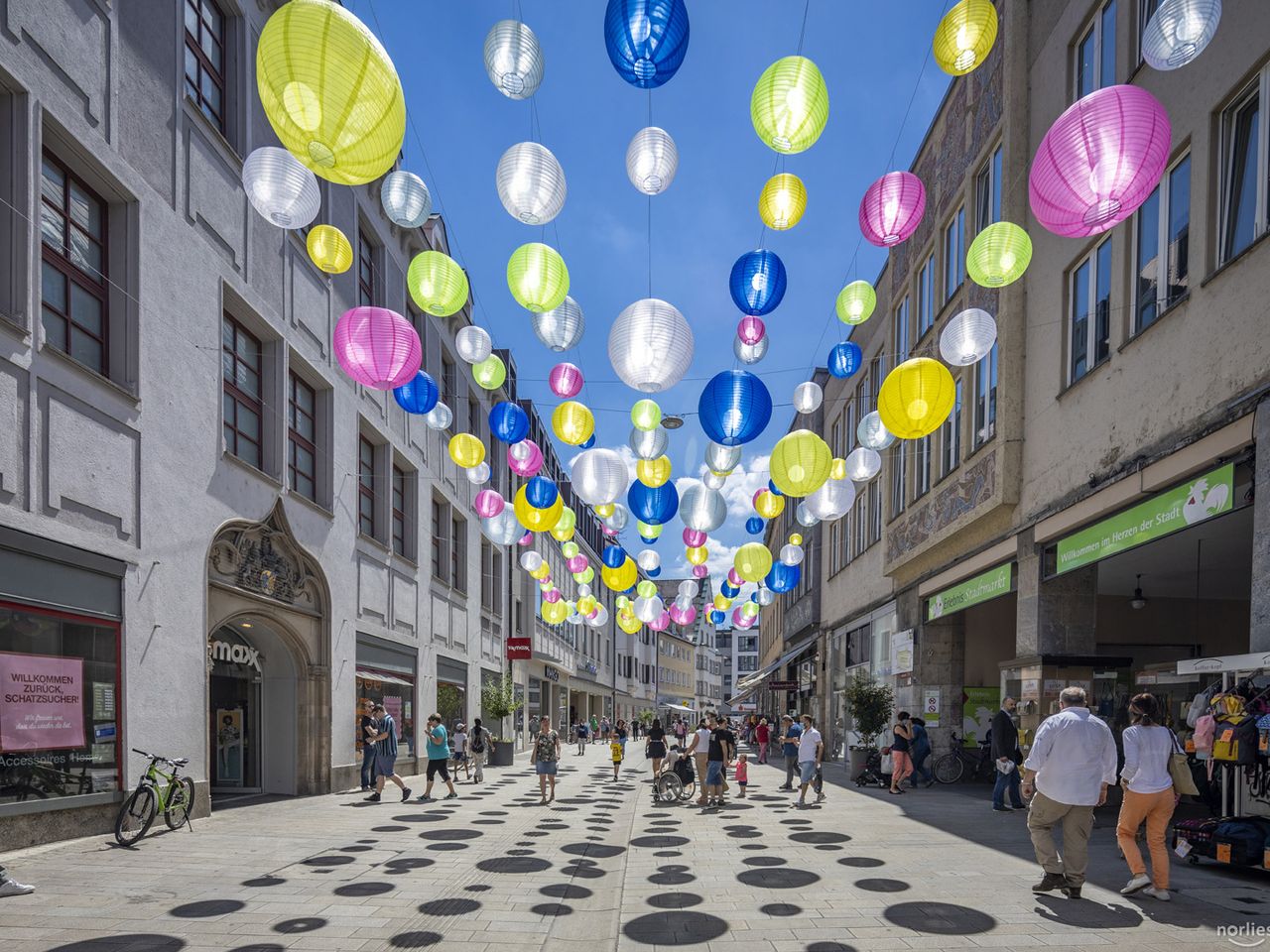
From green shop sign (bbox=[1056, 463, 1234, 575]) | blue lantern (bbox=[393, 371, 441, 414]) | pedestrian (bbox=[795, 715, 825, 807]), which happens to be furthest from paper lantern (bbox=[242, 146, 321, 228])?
pedestrian (bbox=[795, 715, 825, 807])

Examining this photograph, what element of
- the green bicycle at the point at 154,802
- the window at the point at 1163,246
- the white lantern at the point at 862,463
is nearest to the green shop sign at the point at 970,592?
the white lantern at the point at 862,463

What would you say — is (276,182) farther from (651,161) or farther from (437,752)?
(437,752)

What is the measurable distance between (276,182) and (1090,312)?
1077 centimetres

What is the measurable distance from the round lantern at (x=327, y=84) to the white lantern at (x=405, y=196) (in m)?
4.68

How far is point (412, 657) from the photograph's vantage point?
22.9m

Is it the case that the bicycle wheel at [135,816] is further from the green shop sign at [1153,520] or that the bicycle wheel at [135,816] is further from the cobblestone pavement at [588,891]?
the green shop sign at [1153,520]

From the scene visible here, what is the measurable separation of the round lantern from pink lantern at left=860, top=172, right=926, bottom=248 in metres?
5.69

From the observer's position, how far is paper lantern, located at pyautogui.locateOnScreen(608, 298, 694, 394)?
1018 cm

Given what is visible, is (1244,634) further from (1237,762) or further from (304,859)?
(304,859)

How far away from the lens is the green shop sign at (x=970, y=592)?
16.1 m

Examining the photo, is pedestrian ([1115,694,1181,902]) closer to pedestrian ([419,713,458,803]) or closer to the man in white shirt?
the man in white shirt

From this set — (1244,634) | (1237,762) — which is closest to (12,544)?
(1237,762)

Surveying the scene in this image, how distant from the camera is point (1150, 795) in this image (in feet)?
23.7

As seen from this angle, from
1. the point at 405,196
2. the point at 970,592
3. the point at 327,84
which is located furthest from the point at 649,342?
the point at 970,592
